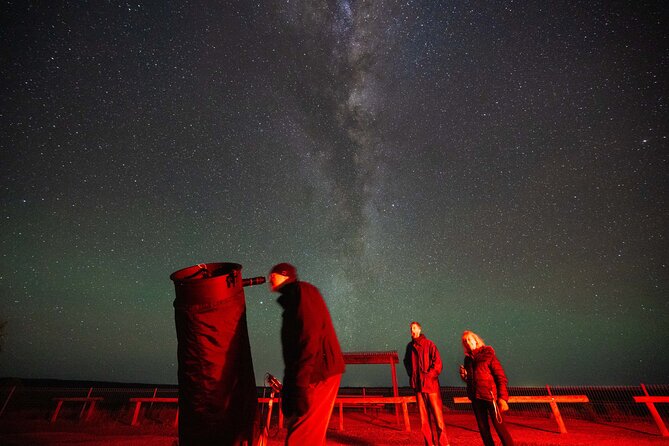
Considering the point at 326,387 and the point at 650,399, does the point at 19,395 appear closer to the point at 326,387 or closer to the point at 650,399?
the point at 326,387

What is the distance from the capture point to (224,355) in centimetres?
232

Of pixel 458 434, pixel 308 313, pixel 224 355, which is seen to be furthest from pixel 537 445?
pixel 224 355

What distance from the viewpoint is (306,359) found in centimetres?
239

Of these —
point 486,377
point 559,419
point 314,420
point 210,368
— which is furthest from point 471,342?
point 559,419

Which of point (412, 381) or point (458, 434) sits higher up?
point (412, 381)

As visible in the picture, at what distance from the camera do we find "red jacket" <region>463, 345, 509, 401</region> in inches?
169

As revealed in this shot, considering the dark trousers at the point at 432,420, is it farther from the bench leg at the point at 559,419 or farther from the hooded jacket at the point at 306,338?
the bench leg at the point at 559,419

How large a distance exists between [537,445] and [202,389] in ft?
23.2

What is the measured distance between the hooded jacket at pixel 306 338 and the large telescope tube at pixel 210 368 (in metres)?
0.39

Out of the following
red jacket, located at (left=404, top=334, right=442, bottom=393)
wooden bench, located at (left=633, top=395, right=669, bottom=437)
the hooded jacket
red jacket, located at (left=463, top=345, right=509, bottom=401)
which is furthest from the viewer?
wooden bench, located at (left=633, top=395, right=669, bottom=437)

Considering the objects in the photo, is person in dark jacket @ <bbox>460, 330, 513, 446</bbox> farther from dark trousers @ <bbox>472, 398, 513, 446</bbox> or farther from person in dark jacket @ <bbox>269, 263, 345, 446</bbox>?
person in dark jacket @ <bbox>269, 263, 345, 446</bbox>

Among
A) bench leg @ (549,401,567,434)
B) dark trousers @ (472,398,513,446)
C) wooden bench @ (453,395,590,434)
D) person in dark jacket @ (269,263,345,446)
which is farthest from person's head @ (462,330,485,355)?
bench leg @ (549,401,567,434)

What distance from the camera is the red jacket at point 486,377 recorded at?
14.1 ft

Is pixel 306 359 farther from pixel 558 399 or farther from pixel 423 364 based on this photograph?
pixel 558 399
